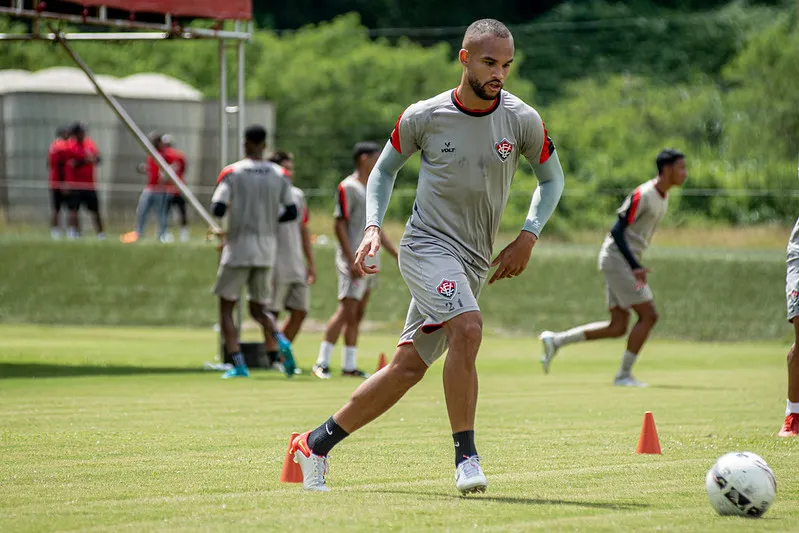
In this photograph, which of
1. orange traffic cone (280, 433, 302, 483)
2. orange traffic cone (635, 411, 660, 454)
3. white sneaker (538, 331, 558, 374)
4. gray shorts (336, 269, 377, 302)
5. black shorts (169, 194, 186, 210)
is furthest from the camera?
black shorts (169, 194, 186, 210)

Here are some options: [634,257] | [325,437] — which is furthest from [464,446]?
[634,257]

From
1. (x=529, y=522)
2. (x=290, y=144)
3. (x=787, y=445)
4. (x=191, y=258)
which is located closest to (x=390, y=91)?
(x=290, y=144)

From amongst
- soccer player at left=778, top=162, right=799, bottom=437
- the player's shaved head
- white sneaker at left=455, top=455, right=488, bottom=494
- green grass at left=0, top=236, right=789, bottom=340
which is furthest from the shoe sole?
green grass at left=0, top=236, right=789, bottom=340

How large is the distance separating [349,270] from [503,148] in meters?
8.09

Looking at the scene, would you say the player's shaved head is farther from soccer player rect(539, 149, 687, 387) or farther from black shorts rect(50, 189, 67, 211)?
black shorts rect(50, 189, 67, 211)

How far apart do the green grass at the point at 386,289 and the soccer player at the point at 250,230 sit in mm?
8201

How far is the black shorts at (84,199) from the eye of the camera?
26.5 meters

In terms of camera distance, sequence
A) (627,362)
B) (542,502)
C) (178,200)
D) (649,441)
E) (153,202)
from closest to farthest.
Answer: (542,502), (649,441), (627,362), (153,202), (178,200)

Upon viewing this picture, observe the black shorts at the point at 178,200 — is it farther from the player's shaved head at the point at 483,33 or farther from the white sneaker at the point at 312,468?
the player's shaved head at the point at 483,33

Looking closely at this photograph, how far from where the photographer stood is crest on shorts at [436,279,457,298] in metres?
6.87

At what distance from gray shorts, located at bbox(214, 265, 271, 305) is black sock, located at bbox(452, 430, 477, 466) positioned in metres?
8.56

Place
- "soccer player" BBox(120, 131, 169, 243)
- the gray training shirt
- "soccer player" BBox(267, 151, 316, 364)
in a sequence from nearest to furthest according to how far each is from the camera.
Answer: the gray training shirt, "soccer player" BBox(267, 151, 316, 364), "soccer player" BBox(120, 131, 169, 243)

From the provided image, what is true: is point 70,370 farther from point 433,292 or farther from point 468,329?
point 468,329

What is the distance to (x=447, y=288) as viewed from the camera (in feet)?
22.6
